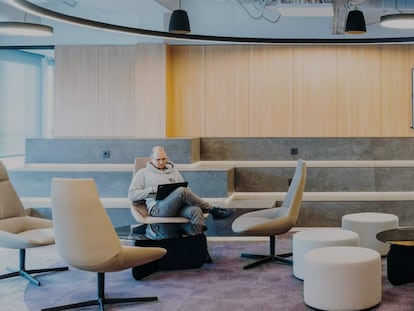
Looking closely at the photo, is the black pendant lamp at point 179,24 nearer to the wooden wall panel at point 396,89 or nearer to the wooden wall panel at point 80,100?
the wooden wall panel at point 80,100

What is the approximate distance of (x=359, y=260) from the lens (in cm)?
397

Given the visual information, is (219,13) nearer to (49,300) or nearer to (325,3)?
(325,3)

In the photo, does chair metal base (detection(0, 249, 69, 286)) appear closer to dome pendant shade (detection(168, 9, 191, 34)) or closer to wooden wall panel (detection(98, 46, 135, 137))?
dome pendant shade (detection(168, 9, 191, 34))

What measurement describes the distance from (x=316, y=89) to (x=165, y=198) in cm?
434

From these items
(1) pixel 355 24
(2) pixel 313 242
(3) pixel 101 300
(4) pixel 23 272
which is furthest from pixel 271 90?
(3) pixel 101 300

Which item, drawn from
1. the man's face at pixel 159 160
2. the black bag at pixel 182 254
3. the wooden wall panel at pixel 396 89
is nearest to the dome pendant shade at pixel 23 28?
the man's face at pixel 159 160

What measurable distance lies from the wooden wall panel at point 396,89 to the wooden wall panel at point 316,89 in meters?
0.83

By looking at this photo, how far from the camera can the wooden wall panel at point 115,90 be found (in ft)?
31.0

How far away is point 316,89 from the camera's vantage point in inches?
362

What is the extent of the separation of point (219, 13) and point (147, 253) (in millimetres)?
5865

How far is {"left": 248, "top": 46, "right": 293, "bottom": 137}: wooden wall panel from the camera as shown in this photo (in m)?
9.23

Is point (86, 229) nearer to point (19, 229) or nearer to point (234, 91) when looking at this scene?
point (19, 229)

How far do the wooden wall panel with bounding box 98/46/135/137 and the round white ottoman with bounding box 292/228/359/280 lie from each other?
5.16 metres

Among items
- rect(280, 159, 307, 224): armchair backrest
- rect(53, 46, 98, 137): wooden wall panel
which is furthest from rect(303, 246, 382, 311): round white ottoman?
rect(53, 46, 98, 137): wooden wall panel
